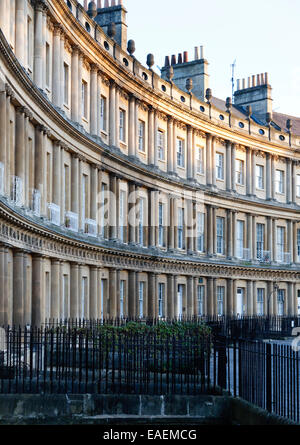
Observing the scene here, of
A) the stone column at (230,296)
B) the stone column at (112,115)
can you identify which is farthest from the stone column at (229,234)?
the stone column at (112,115)

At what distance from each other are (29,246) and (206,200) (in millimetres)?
21544

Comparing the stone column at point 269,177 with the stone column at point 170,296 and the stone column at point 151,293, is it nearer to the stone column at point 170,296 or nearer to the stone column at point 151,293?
the stone column at point 170,296

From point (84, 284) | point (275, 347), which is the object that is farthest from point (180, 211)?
point (275, 347)

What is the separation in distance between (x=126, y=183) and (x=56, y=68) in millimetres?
9273

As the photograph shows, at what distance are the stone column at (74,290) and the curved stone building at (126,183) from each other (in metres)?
0.06

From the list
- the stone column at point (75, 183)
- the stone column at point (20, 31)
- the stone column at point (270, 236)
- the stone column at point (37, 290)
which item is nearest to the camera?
the stone column at point (20, 31)

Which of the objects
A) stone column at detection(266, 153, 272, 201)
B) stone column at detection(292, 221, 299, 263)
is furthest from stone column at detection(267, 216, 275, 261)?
stone column at detection(292, 221, 299, 263)

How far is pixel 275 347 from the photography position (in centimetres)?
1400

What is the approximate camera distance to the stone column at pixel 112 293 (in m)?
34.6

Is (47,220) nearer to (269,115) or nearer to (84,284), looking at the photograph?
(84,284)

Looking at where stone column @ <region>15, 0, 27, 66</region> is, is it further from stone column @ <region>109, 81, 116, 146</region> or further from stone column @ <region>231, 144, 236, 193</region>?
stone column @ <region>231, 144, 236, 193</region>

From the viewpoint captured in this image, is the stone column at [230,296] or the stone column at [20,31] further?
the stone column at [230,296]

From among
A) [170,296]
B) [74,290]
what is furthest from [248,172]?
[74,290]

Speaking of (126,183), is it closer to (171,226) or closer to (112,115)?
(112,115)
